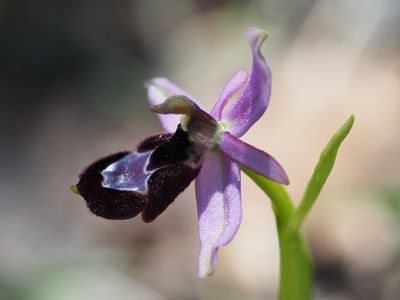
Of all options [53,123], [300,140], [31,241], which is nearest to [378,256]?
[300,140]

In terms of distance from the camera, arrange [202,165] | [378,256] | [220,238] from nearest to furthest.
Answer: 1. [220,238]
2. [202,165]
3. [378,256]

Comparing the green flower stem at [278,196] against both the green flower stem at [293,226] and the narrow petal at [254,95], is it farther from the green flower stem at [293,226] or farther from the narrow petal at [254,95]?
the narrow petal at [254,95]

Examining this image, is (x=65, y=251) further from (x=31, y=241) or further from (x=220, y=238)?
(x=220, y=238)

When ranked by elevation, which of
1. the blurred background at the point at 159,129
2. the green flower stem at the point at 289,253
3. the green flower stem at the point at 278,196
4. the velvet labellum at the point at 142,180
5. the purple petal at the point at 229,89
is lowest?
the green flower stem at the point at 289,253

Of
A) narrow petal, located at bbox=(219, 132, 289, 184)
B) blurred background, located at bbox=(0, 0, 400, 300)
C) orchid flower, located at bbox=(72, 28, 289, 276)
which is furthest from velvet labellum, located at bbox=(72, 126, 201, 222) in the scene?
blurred background, located at bbox=(0, 0, 400, 300)

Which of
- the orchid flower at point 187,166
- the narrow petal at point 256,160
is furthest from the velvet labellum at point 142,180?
the narrow petal at point 256,160

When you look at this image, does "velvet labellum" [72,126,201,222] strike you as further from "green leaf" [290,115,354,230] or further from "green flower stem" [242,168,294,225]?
"green leaf" [290,115,354,230]

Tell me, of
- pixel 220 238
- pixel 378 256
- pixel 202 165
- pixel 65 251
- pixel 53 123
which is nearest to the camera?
pixel 220 238
